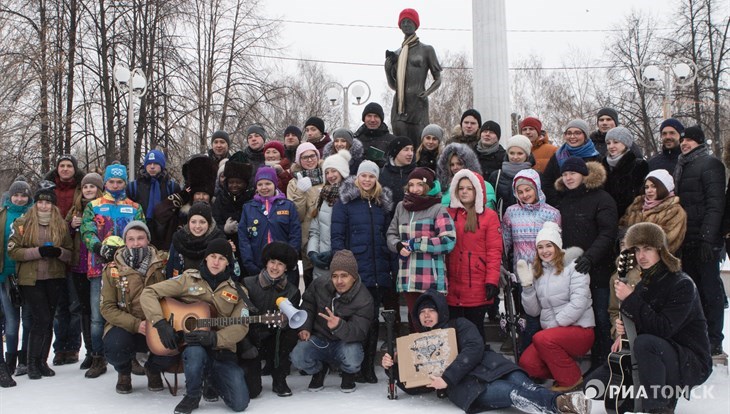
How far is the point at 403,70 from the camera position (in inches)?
343

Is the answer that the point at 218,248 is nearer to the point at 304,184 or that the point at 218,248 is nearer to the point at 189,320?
the point at 189,320

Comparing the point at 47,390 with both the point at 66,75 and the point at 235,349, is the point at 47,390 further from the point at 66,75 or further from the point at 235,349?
the point at 66,75

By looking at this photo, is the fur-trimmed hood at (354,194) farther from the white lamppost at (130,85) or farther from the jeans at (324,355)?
the white lamppost at (130,85)

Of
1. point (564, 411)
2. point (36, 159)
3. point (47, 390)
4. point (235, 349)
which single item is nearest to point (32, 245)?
point (47, 390)

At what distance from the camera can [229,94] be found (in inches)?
1051

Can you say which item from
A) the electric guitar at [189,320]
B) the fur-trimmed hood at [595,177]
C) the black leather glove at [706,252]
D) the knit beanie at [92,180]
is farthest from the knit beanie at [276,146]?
the black leather glove at [706,252]

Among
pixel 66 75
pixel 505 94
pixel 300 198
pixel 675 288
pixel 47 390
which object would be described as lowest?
pixel 47 390

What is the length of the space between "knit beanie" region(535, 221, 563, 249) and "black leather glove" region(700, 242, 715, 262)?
3.80ft

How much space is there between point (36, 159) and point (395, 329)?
14.4 meters

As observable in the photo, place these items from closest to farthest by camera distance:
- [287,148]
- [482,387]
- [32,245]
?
[482,387] < [32,245] < [287,148]

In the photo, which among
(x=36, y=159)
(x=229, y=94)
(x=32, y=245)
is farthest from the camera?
(x=229, y=94)

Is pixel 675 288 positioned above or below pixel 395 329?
above

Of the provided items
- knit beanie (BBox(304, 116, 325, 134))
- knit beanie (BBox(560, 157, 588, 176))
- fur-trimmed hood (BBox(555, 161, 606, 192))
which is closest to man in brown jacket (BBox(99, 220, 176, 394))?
knit beanie (BBox(304, 116, 325, 134))

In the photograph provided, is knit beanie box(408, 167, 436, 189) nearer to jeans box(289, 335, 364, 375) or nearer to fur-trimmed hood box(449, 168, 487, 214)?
fur-trimmed hood box(449, 168, 487, 214)
